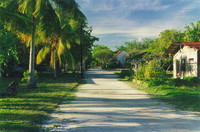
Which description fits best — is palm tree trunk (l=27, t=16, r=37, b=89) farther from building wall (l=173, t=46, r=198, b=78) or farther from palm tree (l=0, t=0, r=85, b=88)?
building wall (l=173, t=46, r=198, b=78)

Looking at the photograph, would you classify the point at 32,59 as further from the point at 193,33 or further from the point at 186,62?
the point at 193,33

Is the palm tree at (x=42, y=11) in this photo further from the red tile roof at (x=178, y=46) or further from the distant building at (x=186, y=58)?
the distant building at (x=186, y=58)

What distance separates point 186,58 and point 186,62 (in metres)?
0.36

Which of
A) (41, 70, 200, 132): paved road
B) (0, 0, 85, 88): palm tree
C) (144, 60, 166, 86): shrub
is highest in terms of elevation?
(0, 0, 85, 88): palm tree

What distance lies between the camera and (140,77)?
1773cm

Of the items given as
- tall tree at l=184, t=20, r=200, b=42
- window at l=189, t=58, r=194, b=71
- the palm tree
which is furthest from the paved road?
tall tree at l=184, t=20, r=200, b=42

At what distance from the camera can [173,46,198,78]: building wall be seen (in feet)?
59.2

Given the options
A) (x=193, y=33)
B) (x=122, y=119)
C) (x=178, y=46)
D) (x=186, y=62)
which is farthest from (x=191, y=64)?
(x=193, y=33)

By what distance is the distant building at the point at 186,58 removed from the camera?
17688 mm

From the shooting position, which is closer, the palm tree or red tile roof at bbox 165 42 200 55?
the palm tree

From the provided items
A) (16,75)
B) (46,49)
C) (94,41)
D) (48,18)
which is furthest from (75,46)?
(48,18)

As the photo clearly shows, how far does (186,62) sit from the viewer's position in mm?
19609

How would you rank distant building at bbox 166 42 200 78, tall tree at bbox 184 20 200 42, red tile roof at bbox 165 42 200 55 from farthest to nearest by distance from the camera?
tall tree at bbox 184 20 200 42
red tile roof at bbox 165 42 200 55
distant building at bbox 166 42 200 78

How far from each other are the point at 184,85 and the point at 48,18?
934cm
